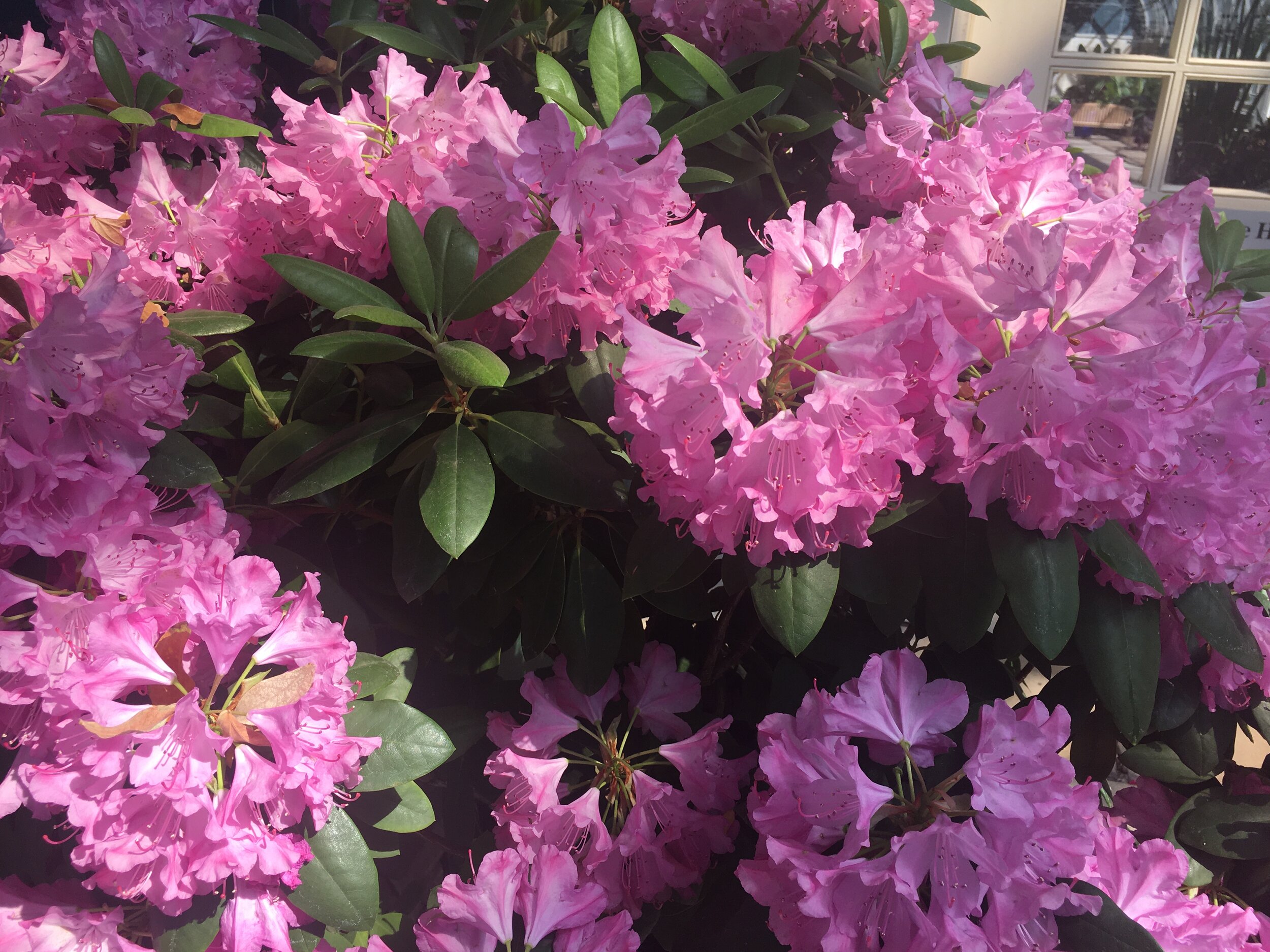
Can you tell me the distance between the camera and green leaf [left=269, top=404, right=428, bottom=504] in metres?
0.75

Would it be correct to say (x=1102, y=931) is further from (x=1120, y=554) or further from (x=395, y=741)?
(x=395, y=741)

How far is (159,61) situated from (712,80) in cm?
78


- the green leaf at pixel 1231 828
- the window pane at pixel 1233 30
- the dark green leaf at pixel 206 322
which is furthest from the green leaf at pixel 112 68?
the window pane at pixel 1233 30

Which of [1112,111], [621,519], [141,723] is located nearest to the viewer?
[141,723]

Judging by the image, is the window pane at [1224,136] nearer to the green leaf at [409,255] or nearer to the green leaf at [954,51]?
the green leaf at [954,51]

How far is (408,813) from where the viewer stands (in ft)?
2.71

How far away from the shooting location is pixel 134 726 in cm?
63

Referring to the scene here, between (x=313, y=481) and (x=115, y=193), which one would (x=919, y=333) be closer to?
(x=313, y=481)

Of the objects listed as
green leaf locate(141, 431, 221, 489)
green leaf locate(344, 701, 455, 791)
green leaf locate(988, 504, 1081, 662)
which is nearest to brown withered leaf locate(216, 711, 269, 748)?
green leaf locate(344, 701, 455, 791)

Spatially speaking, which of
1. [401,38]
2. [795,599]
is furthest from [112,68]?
[795,599]

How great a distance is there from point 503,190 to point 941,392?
1.37 ft

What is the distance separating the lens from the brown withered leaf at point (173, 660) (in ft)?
2.25

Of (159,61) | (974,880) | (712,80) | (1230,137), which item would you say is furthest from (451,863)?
(1230,137)

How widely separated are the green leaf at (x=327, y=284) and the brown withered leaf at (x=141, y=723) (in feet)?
1.18
